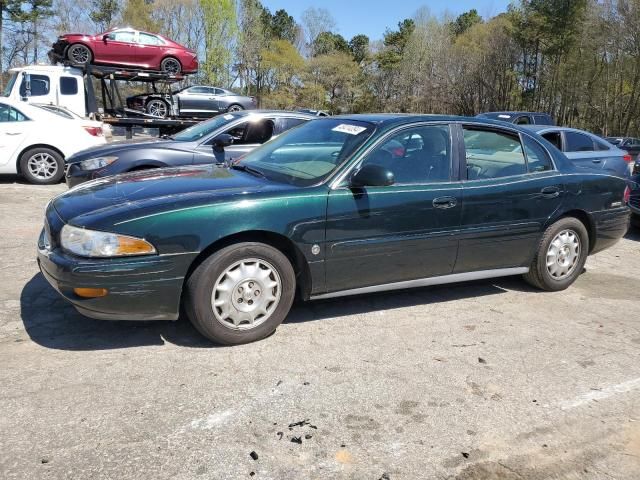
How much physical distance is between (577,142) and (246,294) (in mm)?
7812

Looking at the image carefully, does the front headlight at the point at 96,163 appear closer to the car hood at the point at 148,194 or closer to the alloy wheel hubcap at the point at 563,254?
the car hood at the point at 148,194

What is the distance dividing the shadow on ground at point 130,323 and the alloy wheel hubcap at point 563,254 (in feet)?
1.93

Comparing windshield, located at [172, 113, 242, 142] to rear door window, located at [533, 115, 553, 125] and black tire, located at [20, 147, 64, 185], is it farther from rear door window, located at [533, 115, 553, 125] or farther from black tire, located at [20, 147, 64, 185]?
rear door window, located at [533, 115, 553, 125]

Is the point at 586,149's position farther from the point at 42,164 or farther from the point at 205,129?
the point at 42,164

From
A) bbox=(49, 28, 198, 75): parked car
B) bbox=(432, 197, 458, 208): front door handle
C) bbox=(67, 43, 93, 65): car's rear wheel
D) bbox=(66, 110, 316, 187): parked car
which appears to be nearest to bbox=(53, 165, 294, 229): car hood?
bbox=(432, 197, 458, 208): front door handle

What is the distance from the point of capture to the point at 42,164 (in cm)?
952

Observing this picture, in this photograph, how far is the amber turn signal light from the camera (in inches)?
124

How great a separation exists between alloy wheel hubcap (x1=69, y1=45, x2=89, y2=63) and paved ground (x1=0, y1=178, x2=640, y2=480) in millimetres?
11720

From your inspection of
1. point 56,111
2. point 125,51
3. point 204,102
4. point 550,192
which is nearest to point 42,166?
point 56,111

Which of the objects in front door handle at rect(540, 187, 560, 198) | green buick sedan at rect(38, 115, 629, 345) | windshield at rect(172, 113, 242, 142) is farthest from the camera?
windshield at rect(172, 113, 242, 142)

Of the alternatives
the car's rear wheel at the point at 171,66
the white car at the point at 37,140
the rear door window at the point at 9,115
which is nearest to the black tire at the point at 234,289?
the white car at the point at 37,140

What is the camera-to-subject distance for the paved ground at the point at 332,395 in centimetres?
244

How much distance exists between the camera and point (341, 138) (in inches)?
165

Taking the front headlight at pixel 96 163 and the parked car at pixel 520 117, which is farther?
the parked car at pixel 520 117
